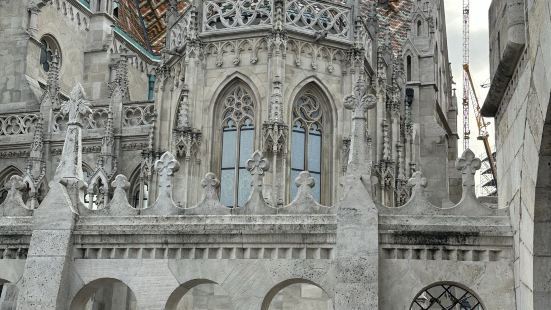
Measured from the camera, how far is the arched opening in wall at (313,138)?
19.9 metres

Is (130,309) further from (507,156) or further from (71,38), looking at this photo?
(71,38)

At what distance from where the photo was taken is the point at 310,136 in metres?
20.2

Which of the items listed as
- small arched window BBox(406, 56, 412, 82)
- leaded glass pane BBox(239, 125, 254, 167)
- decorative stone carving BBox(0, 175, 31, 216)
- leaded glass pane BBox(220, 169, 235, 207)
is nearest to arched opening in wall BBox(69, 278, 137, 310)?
leaded glass pane BBox(220, 169, 235, 207)

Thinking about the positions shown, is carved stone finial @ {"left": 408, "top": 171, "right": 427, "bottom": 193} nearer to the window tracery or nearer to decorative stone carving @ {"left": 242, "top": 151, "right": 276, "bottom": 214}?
decorative stone carving @ {"left": 242, "top": 151, "right": 276, "bottom": 214}

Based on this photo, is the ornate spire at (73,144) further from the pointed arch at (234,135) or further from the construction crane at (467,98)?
the construction crane at (467,98)

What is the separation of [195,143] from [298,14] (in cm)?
408

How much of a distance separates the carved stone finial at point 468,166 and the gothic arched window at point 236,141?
1010cm

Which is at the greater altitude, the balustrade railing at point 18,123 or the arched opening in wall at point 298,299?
the balustrade railing at point 18,123

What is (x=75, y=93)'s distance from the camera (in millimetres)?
11492

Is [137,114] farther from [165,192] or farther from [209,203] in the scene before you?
[209,203]

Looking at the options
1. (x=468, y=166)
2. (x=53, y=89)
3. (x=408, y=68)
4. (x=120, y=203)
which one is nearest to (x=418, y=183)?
(x=468, y=166)

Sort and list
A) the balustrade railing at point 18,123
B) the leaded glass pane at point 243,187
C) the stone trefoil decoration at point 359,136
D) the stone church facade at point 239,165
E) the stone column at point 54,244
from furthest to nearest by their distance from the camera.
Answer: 1. the balustrade railing at point 18,123
2. the leaded glass pane at point 243,187
3. the stone column at point 54,244
4. the stone trefoil decoration at point 359,136
5. the stone church facade at point 239,165

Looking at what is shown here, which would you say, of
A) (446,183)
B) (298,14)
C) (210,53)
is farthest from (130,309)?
(446,183)

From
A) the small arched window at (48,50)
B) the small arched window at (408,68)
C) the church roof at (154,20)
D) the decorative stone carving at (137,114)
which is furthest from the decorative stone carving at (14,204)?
the church roof at (154,20)
